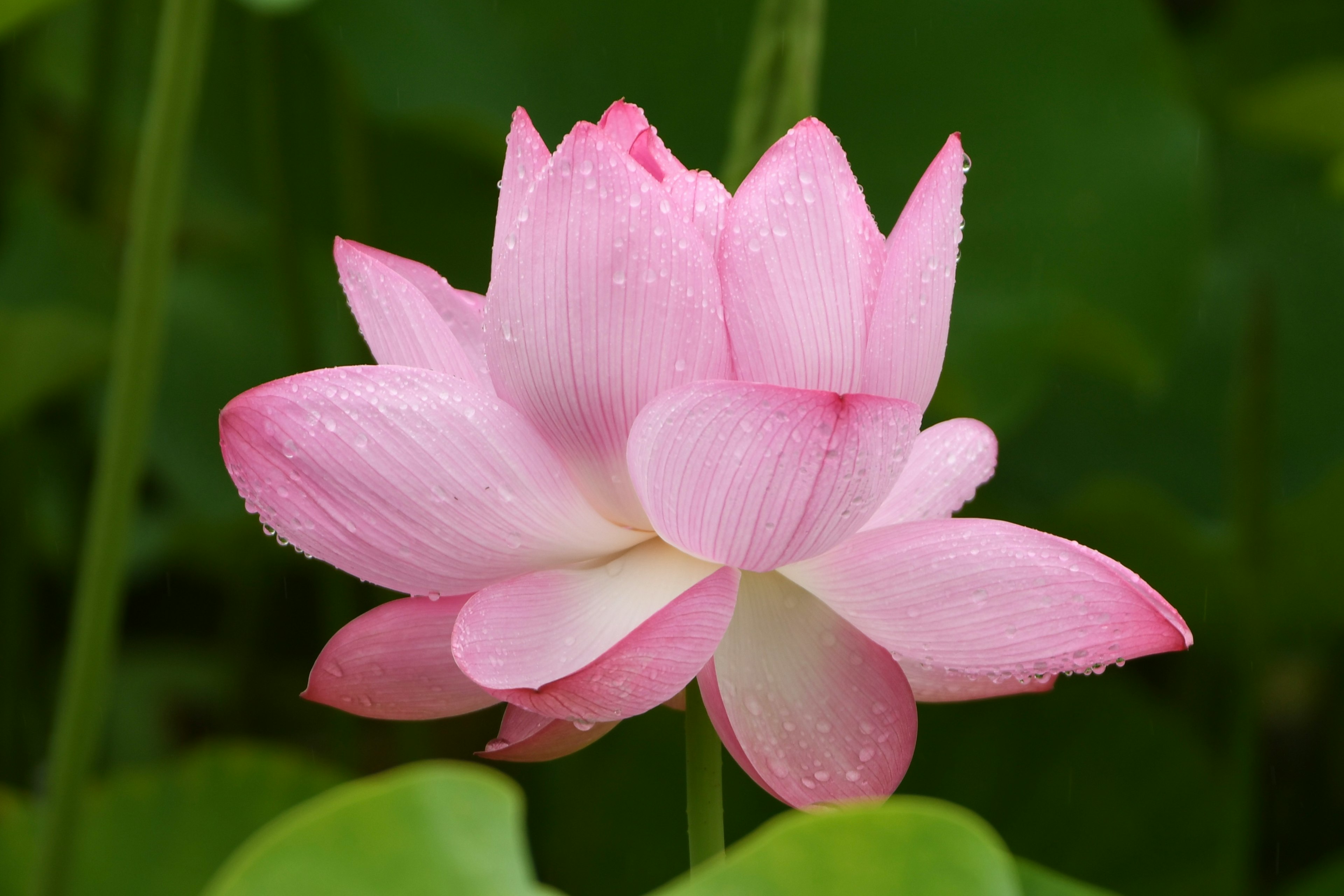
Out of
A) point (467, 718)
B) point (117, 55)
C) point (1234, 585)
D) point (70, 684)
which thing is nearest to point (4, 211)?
point (117, 55)

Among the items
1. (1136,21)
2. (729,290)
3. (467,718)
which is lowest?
(467,718)

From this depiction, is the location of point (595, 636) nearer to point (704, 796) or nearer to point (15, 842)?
point (704, 796)

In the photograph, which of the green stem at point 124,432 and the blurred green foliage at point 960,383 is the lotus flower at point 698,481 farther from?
the blurred green foliage at point 960,383

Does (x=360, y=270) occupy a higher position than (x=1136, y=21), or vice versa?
(x=1136, y=21)

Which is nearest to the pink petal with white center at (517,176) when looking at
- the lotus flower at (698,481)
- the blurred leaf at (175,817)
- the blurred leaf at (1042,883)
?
the lotus flower at (698,481)

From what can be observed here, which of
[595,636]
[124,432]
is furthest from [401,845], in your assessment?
[124,432]

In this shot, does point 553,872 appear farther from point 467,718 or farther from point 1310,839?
point 1310,839

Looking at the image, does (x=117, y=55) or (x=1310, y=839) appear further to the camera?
(x=117, y=55)
